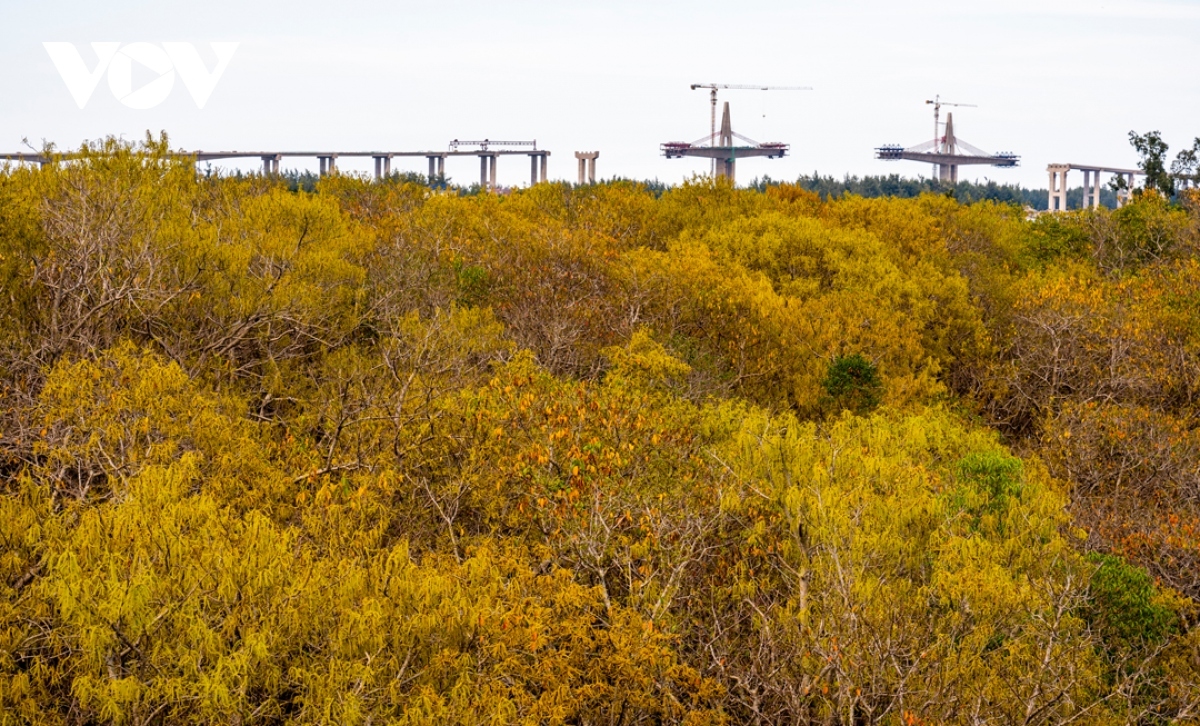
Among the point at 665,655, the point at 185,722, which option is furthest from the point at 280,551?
the point at 665,655

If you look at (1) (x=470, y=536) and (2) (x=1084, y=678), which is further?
(1) (x=470, y=536)

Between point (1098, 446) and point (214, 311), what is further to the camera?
point (1098, 446)

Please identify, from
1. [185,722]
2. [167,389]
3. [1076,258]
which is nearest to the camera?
[185,722]

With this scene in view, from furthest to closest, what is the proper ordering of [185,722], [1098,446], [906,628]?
[1098,446], [906,628], [185,722]

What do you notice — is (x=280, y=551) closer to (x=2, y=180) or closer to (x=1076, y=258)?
(x=2, y=180)

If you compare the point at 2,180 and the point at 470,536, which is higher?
the point at 2,180

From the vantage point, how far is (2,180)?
29.4 m

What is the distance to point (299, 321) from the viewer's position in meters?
30.5

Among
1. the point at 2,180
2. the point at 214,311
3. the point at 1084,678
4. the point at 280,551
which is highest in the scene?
the point at 2,180

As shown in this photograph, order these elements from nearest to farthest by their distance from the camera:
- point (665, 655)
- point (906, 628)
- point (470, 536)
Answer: point (665, 655), point (906, 628), point (470, 536)

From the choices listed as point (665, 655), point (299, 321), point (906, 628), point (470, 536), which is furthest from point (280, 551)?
point (299, 321)

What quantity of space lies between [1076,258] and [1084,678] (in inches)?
1749

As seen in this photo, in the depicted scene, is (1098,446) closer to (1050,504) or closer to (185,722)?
(1050,504)

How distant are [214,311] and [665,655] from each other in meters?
17.0
